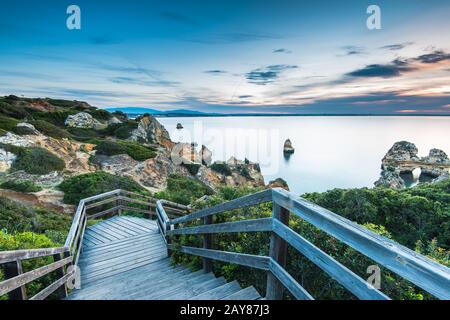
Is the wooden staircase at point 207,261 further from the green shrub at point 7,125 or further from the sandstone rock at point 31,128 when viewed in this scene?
the green shrub at point 7,125

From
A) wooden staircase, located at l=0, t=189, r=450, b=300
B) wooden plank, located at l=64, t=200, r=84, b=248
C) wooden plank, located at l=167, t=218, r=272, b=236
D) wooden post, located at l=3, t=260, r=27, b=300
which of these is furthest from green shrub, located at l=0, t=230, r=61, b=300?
wooden plank, located at l=167, t=218, r=272, b=236

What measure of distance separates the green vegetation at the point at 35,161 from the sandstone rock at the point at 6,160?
177 mm

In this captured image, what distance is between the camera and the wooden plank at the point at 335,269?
53.4 inches

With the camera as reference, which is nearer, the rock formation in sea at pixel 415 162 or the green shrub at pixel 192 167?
the green shrub at pixel 192 167

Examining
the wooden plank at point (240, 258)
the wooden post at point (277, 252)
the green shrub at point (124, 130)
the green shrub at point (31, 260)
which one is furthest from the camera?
the green shrub at point (124, 130)

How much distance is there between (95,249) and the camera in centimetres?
640

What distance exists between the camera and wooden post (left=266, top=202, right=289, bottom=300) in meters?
2.16

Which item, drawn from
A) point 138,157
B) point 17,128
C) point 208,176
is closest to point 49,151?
point 17,128

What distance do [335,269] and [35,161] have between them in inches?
670

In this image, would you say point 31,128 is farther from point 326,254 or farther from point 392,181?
point 392,181

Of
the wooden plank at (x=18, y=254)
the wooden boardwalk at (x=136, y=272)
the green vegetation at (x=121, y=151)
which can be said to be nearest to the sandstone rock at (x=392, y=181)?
the green vegetation at (x=121, y=151)

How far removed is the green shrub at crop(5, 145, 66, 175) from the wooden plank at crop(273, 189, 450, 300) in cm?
1619

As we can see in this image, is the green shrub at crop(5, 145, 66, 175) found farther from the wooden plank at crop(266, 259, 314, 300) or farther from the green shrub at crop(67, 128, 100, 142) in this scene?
the wooden plank at crop(266, 259, 314, 300)
